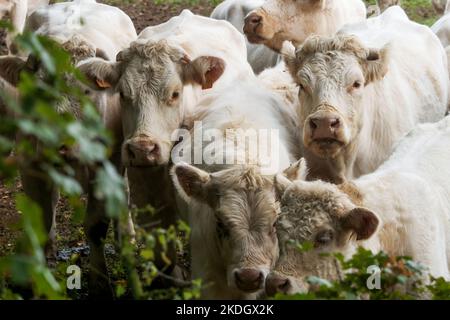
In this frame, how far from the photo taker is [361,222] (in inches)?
241

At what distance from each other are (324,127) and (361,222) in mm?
1857

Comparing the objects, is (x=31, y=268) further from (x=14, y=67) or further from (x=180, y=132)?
(x=14, y=67)

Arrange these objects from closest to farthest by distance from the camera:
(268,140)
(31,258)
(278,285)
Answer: (31,258), (278,285), (268,140)

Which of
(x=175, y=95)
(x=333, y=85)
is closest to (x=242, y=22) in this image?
(x=175, y=95)

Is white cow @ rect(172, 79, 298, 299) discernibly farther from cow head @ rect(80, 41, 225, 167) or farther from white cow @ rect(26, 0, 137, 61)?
white cow @ rect(26, 0, 137, 61)

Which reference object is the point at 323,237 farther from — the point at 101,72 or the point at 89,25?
the point at 89,25

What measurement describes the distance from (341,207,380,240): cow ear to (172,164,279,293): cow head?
2.37ft

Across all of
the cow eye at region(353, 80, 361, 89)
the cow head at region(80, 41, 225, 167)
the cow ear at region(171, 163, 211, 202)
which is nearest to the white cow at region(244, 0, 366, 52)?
the cow head at region(80, 41, 225, 167)

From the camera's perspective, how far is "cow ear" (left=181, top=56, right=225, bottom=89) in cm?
852

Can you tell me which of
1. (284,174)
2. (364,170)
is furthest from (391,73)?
(284,174)

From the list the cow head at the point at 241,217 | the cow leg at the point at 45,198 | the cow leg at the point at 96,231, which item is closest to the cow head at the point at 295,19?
the cow leg at the point at 45,198

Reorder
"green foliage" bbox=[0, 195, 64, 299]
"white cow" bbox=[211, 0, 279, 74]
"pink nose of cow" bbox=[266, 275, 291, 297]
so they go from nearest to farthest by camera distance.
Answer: "green foliage" bbox=[0, 195, 64, 299] → "pink nose of cow" bbox=[266, 275, 291, 297] → "white cow" bbox=[211, 0, 279, 74]

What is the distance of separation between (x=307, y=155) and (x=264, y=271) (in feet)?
6.88

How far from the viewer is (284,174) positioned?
275 inches
